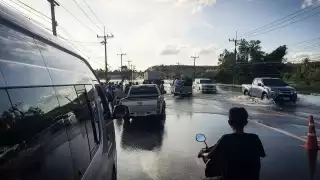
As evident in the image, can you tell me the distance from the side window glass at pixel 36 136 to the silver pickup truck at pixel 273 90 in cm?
2257

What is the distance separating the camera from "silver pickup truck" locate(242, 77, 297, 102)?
22.9 meters

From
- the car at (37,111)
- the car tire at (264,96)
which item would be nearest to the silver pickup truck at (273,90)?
the car tire at (264,96)

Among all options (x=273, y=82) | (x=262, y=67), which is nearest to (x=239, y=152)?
(x=273, y=82)

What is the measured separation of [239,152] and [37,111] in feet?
6.26

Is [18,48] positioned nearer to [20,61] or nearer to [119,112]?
[20,61]

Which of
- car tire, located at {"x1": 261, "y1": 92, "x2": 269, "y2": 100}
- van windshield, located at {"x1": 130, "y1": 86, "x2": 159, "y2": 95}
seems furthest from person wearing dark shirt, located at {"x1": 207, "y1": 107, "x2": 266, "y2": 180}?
car tire, located at {"x1": 261, "y1": 92, "x2": 269, "y2": 100}

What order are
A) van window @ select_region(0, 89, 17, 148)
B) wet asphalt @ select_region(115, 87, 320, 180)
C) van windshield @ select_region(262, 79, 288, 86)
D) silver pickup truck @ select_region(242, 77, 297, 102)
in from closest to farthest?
van window @ select_region(0, 89, 17, 148), wet asphalt @ select_region(115, 87, 320, 180), silver pickup truck @ select_region(242, 77, 297, 102), van windshield @ select_region(262, 79, 288, 86)

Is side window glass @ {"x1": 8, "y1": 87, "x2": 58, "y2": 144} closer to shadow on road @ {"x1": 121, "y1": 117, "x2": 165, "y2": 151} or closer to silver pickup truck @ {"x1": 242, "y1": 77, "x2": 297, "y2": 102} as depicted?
shadow on road @ {"x1": 121, "y1": 117, "x2": 165, "y2": 151}

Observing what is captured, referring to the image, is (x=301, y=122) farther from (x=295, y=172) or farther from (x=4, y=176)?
(x=4, y=176)

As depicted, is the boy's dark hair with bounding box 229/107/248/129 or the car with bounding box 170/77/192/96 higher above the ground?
the boy's dark hair with bounding box 229/107/248/129

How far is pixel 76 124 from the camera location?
108 inches

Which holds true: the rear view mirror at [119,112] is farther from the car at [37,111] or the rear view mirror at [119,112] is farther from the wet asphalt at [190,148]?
the car at [37,111]

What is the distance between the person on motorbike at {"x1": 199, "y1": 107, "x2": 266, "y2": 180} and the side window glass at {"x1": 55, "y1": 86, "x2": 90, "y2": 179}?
51.0 inches

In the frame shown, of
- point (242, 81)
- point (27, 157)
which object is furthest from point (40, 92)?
point (242, 81)
